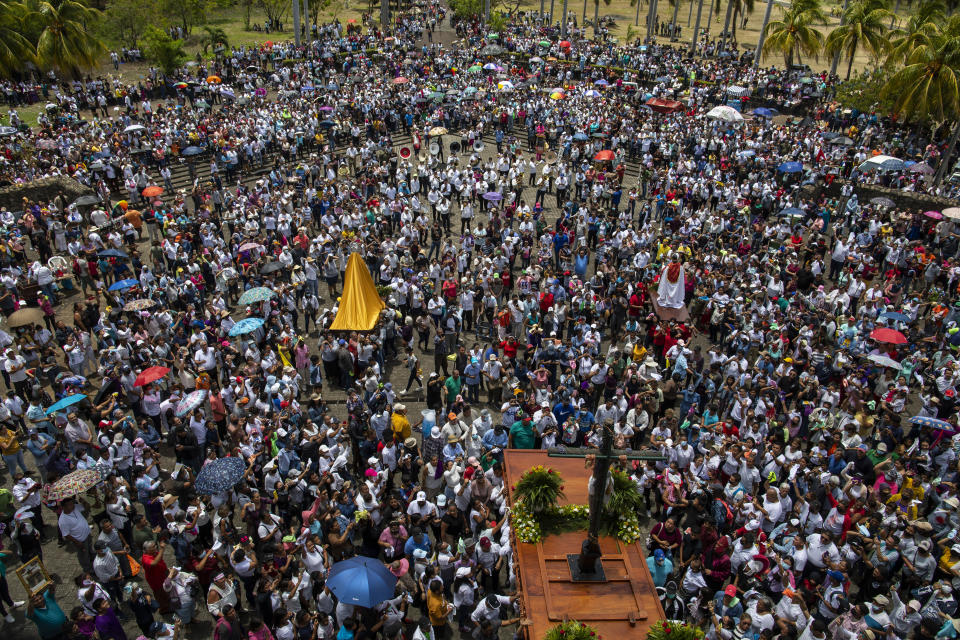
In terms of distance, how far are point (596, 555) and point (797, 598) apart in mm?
3032

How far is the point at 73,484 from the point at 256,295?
263 inches

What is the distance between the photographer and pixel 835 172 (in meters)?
27.2

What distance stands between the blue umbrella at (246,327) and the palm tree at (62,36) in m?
28.0

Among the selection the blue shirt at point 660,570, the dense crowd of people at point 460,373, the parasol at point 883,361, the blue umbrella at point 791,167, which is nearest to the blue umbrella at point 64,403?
the dense crowd of people at point 460,373

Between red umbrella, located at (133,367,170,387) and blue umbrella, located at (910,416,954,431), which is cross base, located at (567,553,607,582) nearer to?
blue umbrella, located at (910,416,954,431)

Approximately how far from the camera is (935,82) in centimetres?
2606

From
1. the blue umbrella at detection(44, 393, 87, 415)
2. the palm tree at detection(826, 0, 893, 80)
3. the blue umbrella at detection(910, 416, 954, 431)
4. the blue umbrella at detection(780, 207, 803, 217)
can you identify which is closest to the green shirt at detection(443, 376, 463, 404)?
the blue umbrella at detection(44, 393, 87, 415)

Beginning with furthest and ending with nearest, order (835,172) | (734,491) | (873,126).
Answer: (873,126) < (835,172) < (734,491)

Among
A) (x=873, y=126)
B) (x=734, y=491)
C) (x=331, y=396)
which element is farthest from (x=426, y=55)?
(x=734, y=491)

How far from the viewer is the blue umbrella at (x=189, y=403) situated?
12465 mm

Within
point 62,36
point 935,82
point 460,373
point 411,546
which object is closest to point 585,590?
point 411,546

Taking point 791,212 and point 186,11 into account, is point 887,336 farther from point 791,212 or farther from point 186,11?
point 186,11

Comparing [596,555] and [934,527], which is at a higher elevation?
[596,555]

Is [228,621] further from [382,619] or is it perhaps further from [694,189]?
[694,189]
